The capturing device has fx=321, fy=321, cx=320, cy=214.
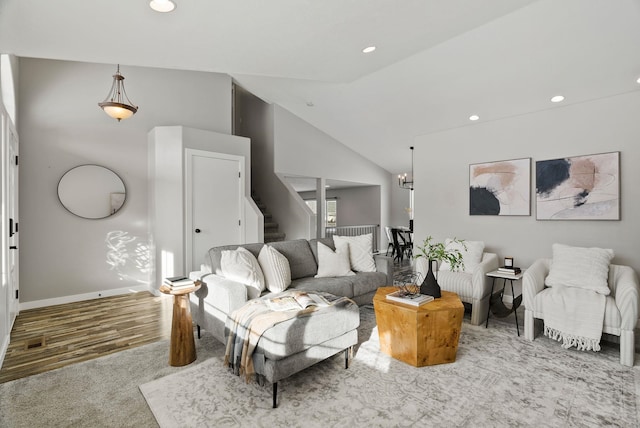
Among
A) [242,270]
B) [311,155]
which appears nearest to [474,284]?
[242,270]

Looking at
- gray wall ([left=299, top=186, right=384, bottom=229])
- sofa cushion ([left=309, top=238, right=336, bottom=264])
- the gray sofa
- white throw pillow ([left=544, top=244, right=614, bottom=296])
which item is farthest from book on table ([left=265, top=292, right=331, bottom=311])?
gray wall ([left=299, top=186, right=384, bottom=229])

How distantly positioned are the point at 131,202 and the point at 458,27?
4927 mm

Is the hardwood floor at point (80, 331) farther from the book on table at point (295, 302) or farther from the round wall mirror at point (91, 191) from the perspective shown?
the book on table at point (295, 302)

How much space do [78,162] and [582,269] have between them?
6.38 m

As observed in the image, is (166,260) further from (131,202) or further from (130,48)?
(130,48)

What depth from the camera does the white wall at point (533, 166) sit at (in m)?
3.70

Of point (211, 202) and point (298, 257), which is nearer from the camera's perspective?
point (298, 257)

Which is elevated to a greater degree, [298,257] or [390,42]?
[390,42]

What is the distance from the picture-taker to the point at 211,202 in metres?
5.16

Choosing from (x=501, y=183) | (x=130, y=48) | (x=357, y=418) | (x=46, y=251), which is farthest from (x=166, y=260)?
(x=501, y=183)

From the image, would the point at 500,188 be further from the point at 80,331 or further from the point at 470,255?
the point at 80,331

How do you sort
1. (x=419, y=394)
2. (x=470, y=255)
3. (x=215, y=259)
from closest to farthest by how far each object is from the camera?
1. (x=419, y=394)
2. (x=215, y=259)
3. (x=470, y=255)

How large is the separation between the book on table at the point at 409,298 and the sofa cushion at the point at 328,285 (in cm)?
63

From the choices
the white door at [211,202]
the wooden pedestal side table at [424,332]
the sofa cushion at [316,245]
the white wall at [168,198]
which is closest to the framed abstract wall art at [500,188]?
the sofa cushion at [316,245]
